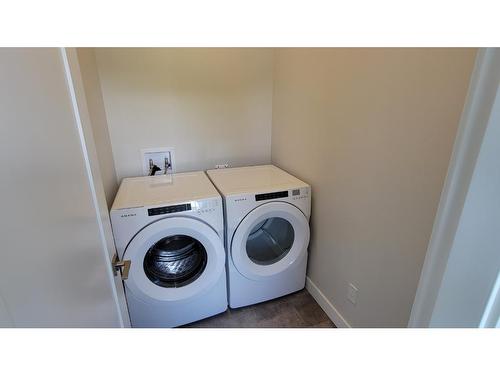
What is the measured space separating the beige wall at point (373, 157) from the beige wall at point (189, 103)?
0.36 m

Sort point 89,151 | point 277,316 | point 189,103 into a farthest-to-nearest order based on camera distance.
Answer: point 189,103
point 277,316
point 89,151

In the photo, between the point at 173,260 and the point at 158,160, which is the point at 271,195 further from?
the point at 158,160

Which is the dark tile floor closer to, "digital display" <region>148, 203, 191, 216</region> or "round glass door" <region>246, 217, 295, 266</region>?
"round glass door" <region>246, 217, 295, 266</region>

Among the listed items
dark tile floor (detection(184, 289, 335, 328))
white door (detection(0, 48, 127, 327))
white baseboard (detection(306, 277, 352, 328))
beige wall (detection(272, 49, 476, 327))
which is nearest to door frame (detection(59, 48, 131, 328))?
white door (detection(0, 48, 127, 327))

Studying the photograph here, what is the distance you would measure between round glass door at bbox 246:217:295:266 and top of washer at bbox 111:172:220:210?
1.65 ft

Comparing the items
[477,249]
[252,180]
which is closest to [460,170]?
[477,249]

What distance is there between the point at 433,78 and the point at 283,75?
1176 millimetres

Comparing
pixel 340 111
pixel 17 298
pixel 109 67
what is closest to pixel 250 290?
pixel 340 111

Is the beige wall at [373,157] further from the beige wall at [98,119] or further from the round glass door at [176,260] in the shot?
the beige wall at [98,119]

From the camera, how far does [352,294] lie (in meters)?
1.40

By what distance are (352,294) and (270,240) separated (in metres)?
0.68

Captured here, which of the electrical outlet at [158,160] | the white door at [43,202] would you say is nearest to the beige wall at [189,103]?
the electrical outlet at [158,160]

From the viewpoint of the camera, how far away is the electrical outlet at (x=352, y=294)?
4.50ft
